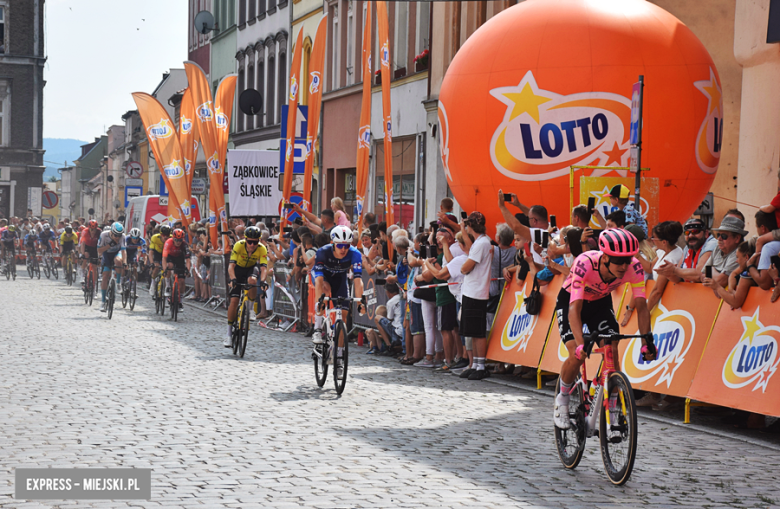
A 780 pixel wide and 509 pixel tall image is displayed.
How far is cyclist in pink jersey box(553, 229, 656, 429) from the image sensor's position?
7344 mm

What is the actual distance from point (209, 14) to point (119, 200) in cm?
4668

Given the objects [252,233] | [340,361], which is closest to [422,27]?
[252,233]

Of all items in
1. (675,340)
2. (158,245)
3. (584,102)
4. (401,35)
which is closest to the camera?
(675,340)

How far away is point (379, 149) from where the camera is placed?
3127cm

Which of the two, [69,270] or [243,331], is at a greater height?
[69,270]

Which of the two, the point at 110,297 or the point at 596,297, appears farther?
the point at 110,297

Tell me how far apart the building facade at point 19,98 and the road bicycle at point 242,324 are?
54421 millimetres

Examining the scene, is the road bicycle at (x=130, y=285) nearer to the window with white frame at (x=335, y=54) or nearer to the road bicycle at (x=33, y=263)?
the window with white frame at (x=335, y=54)

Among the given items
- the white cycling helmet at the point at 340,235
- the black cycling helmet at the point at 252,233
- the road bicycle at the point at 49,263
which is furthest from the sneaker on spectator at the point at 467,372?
the road bicycle at the point at 49,263

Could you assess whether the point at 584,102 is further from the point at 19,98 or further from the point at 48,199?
the point at 19,98

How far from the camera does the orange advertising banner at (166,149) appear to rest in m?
28.5

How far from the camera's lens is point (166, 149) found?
95.1ft

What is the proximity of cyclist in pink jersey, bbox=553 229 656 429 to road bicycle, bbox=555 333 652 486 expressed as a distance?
0.09m

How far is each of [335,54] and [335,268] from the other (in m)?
23.9
